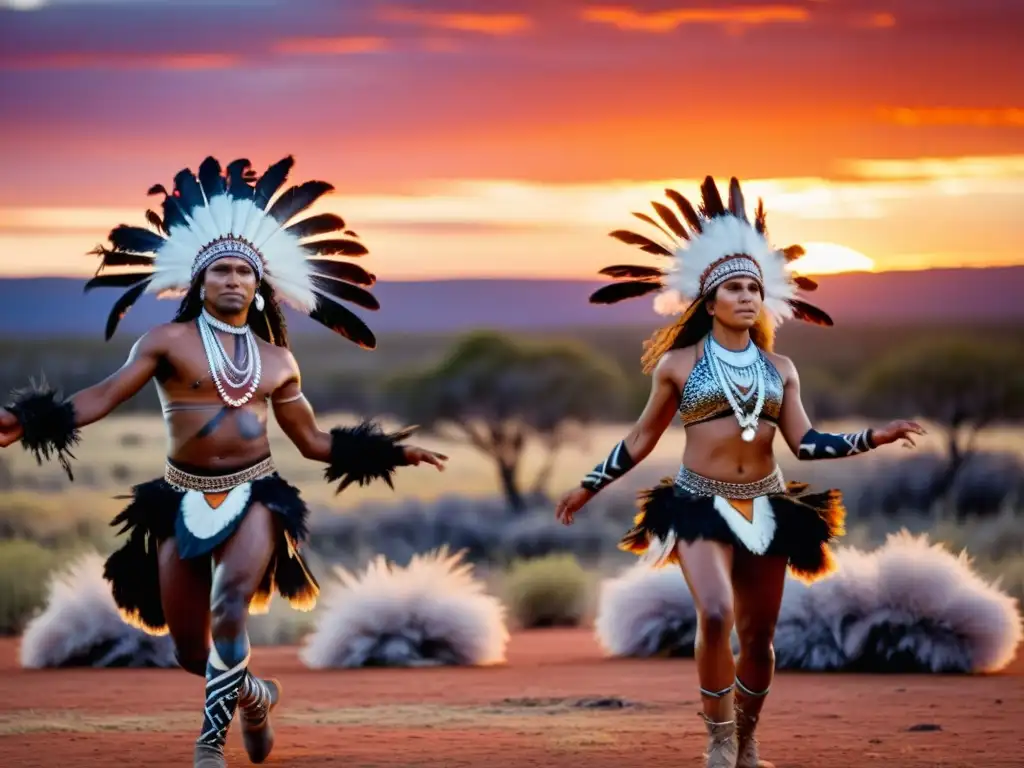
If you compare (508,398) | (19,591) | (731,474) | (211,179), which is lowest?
(731,474)

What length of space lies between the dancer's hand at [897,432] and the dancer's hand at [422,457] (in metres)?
1.86

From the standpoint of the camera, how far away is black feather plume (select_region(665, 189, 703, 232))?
31.1 feet

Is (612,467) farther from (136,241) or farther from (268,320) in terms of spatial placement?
(136,241)

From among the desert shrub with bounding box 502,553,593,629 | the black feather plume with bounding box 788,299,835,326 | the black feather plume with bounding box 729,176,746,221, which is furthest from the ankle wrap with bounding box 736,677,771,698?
the desert shrub with bounding box 502,553,593,629

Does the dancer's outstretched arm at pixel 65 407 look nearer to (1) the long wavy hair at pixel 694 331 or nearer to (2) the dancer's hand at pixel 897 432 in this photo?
(1) the long wavy hair at pixel 694 331

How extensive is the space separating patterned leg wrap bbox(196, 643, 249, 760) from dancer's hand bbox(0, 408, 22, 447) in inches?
48.0

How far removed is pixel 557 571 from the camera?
17578 millimetres

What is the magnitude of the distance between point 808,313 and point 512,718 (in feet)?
10.0

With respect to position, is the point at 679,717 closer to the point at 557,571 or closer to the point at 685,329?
the point at 685,329

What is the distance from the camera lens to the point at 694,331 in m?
9.40

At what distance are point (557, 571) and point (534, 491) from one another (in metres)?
17.0

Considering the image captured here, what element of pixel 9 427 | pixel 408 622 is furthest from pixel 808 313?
pixel 408 622

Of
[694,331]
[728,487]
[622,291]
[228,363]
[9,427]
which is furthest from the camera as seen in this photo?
[622,291]

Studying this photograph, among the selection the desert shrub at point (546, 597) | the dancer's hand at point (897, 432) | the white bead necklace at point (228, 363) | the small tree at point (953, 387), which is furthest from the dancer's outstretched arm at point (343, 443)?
the small tree at point (953, 387)
